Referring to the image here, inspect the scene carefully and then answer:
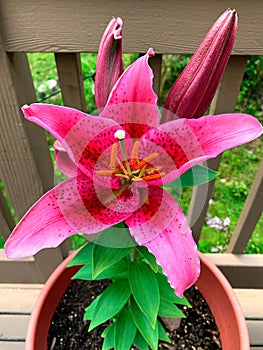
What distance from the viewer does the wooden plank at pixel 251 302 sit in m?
A: 1.23

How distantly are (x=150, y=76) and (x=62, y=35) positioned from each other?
1.00ft

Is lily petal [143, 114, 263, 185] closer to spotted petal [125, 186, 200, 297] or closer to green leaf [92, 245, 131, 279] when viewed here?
spotted petal [125, 186, 200, 297]

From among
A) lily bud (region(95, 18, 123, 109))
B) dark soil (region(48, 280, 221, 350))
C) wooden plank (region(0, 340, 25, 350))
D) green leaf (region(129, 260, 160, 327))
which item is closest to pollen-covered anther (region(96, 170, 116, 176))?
lily bud (region(95, 18, 123, 109))

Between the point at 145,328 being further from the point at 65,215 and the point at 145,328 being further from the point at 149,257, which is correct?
the point at 65,215

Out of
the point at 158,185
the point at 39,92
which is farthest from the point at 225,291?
the point at 39,92

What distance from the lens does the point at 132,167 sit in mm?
552

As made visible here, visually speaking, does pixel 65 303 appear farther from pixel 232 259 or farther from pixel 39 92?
pixel 39 92

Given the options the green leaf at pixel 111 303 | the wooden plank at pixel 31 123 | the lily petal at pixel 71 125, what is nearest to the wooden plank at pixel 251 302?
the green leaf at pixel 111 303

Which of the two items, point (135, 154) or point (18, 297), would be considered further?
point (18, 297)

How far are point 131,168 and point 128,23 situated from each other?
309 mm

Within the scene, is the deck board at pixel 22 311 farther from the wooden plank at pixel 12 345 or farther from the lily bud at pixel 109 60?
the lily bud at pixel 109 60

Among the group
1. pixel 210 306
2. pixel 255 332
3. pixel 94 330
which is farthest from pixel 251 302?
pixel 94 330

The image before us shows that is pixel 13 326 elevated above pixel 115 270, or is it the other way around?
pixel 115 270

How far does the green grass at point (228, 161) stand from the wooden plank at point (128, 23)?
758 millimetres
